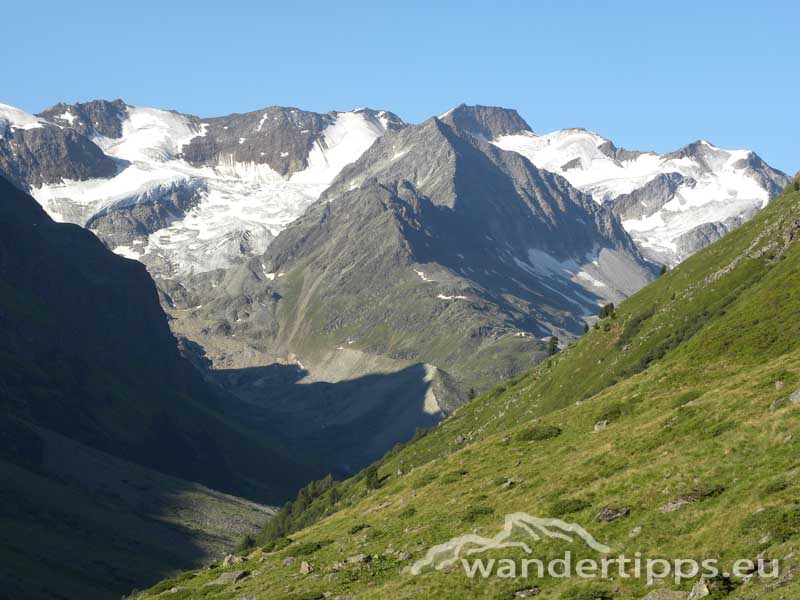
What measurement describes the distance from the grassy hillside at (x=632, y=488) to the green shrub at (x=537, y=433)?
16cm

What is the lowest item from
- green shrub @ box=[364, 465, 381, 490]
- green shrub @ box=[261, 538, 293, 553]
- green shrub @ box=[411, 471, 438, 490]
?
green shrub @ box=[261, 538, 293, 553]

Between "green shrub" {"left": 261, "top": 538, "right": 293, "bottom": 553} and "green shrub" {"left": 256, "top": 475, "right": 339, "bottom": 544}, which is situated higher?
"green shrub" {"left": 256, "top": 475, "right": 339, "bottom": 544}

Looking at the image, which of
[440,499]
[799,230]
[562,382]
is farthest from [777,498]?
[562,382]

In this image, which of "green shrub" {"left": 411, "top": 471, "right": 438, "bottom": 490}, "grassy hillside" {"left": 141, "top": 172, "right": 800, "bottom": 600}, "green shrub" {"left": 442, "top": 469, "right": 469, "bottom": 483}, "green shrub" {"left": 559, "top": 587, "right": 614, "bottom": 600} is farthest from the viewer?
"green shrub" {"left": 411, "top": 471, "right": 438, "bottom": 490}

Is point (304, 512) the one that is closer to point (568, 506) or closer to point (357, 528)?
point (357, 528)

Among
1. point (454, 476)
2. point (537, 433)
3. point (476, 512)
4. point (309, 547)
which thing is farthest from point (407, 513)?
point (537, 433)

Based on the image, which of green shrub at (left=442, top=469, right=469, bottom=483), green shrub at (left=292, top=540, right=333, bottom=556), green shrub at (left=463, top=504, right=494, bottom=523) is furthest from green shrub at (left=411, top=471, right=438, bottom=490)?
green shrub at (left=463, top=504, right=494, bottom=523)

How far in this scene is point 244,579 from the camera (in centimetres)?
7212

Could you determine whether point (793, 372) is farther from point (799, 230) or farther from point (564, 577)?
point (799, 230)

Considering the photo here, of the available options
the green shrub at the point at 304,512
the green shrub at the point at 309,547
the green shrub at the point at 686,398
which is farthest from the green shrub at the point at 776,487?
the green shrub at the point at 304,512

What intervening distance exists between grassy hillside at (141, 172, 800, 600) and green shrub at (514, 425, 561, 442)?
0.16 metres

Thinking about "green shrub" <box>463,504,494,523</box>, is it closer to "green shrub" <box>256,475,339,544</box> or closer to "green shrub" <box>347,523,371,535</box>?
"green shrub" <box>347,523,371,535</box>

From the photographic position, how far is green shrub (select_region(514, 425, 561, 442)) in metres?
82.3

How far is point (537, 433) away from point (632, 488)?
29250 millimetres
